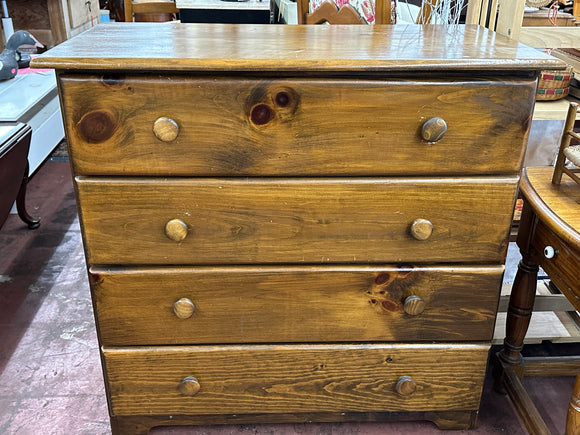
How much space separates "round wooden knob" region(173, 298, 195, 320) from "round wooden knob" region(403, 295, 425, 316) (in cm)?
51

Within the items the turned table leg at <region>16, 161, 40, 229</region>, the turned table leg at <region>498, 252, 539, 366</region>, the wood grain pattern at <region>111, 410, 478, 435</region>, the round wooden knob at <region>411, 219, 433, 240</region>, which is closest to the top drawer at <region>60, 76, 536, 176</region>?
the round wooden knob at <region>411, 219, 433, 240</region>

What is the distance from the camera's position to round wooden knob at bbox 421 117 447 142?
1104mm

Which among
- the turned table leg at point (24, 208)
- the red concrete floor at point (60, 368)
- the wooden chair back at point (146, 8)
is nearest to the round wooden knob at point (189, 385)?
the red concrete floor at point (60, 368)

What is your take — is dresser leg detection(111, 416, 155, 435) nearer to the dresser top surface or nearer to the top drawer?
the top drawer

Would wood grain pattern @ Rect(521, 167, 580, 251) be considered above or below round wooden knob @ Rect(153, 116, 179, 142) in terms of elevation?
below

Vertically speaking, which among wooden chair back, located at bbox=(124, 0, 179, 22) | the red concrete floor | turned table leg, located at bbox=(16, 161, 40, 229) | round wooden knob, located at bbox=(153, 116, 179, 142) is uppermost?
wooden chair back, located at bbox=(124, 0, 179, 22)

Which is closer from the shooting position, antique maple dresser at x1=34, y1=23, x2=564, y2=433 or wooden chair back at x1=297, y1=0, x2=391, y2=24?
antique maple dresser at x1=34, y1=23, x2=564, y2=433

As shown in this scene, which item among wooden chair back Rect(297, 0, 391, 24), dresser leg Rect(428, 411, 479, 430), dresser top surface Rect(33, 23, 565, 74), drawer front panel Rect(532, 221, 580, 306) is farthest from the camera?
wooden chair back Rect(297, 0, 391, 24)

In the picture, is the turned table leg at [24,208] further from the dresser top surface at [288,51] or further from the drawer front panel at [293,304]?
the drawer front panel at [293,304]

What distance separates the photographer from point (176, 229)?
118cm

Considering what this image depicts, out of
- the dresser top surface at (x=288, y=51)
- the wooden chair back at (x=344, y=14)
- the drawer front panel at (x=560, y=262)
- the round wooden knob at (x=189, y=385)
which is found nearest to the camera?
the dresser top surface at (x=288, y=51)

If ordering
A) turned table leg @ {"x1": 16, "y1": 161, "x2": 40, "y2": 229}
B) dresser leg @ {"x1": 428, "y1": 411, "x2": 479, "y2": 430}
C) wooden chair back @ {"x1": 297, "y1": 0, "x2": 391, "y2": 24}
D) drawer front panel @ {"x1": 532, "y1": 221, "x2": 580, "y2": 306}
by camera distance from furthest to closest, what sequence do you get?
turned table leg @ {"x1": 16, "y1": 161, "x2": 40, "y2": 229}
wooden chair back @ {"x1": 297, "y1": 0, "x2": 391, "y2": 24}
dresser leg @ {"x1": 428, "y1": 411, "x2": 479, "y2": 430}
drawer front panel @ {"x1": 532, "y1": 221, "x2": 580, "y2": 306}

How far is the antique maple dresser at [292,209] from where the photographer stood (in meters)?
1.08

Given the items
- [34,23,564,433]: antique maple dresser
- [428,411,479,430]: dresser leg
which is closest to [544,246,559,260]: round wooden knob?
[34,23,564,433]: antique maple dresser
